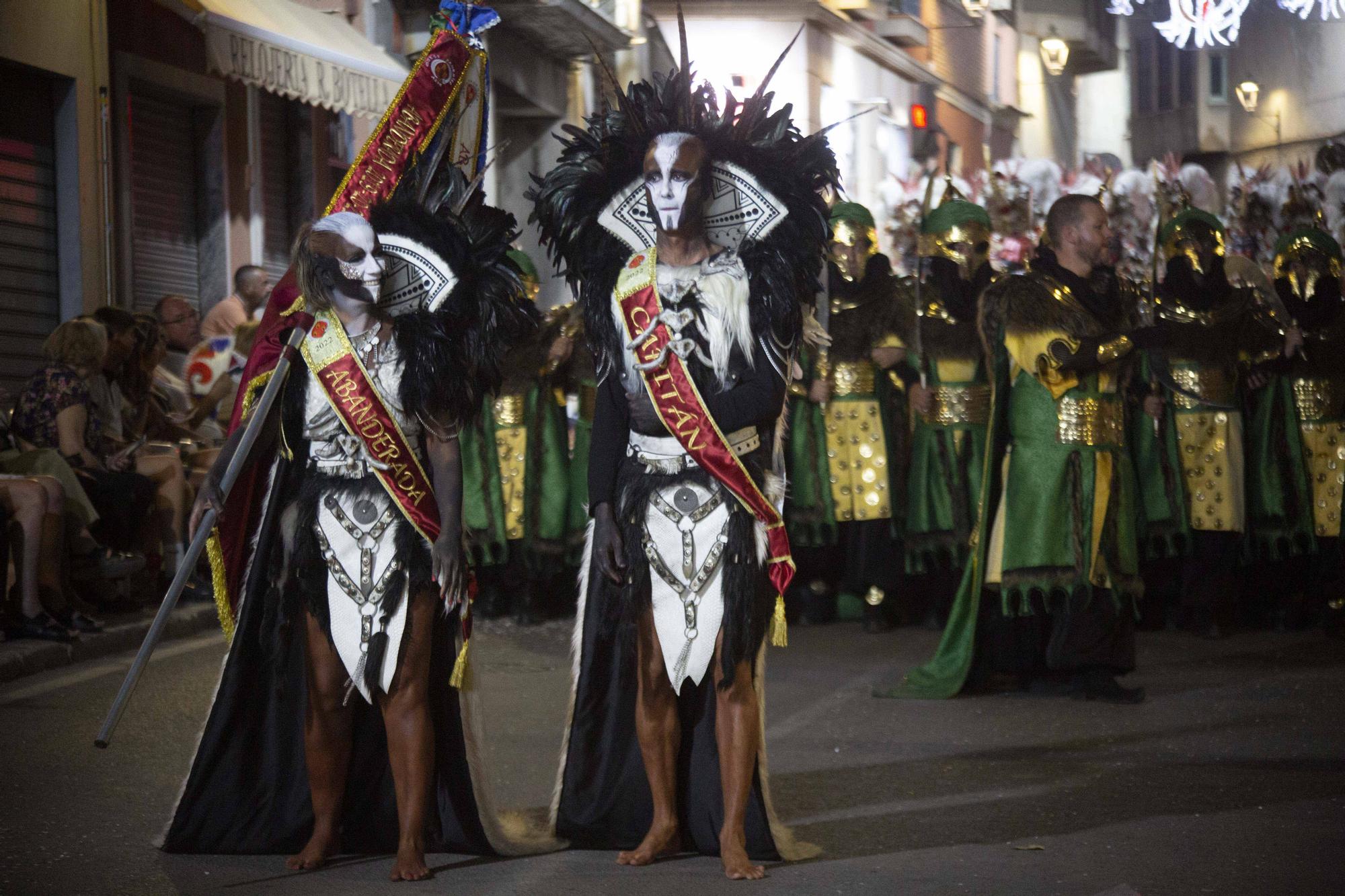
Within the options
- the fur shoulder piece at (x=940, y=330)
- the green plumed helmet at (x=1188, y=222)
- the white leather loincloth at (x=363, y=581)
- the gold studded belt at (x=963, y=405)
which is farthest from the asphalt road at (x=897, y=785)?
the green plumed helmet at (x=1188, y=222)

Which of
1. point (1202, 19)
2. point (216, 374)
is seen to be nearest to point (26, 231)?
point (216, 374)

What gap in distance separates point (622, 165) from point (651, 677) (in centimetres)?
155

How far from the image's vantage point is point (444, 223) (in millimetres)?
5832

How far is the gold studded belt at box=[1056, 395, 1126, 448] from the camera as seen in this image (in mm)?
8922

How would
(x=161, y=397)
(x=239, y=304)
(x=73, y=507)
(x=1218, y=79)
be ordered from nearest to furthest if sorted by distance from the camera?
1. (x=73, y=507)
2. (x=161, y=397)
3. (x=239, y=304)
4. (x=1218, y=79)

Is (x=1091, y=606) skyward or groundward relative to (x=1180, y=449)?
Result: groundward

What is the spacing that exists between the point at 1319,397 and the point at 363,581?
784 cm

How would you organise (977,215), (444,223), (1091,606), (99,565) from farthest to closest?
1. (977,215)
2. (99,565)
3. (1091,606)
4. (444,223)

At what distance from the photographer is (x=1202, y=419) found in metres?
11.6

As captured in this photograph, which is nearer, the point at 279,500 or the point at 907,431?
the point at 279,500

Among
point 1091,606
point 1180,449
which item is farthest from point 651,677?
point 1180,449

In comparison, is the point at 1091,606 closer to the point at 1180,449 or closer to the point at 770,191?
the point at 1180,449

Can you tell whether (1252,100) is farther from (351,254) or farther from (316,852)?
(316,852)

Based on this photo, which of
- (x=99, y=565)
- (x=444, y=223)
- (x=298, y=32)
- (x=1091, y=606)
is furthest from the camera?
(x=298, y=32)
